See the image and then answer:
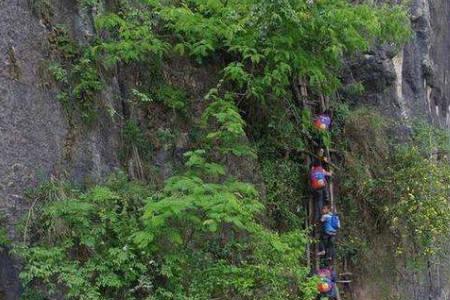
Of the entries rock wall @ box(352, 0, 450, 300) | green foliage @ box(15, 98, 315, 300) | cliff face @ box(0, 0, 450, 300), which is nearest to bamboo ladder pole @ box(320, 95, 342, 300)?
rock wall @ box(352, 0, 450, 300)

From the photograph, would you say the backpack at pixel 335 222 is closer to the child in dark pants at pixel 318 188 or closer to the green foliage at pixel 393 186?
the child in dark pants at pixel 318 188

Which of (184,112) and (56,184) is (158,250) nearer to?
(56,184)

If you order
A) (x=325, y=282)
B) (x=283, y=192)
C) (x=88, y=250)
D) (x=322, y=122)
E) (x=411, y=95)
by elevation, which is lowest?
(x=325, y=282)

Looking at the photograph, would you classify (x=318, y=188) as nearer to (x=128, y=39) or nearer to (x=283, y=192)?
(x=283, y=192)

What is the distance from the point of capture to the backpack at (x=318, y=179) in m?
7.60

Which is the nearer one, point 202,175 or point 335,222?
point 202,175

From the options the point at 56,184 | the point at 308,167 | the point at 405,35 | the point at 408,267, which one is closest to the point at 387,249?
the point at 408,267

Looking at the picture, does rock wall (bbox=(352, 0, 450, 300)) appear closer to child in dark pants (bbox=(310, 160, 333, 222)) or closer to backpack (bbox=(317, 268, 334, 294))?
backpack (bbox=(317, 268, 334, 294))

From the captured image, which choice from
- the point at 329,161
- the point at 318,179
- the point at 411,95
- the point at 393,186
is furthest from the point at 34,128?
Answer: the point at 411,95

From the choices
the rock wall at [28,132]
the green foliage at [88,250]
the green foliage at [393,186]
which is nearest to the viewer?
the green foliage at [88,250]

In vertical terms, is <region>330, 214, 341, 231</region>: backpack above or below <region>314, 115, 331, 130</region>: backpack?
below

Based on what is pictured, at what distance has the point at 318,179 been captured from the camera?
761cm

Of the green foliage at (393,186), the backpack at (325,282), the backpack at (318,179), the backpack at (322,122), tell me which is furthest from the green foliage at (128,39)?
the green foliage at (393,186)

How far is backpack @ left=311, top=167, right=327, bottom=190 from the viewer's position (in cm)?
760
